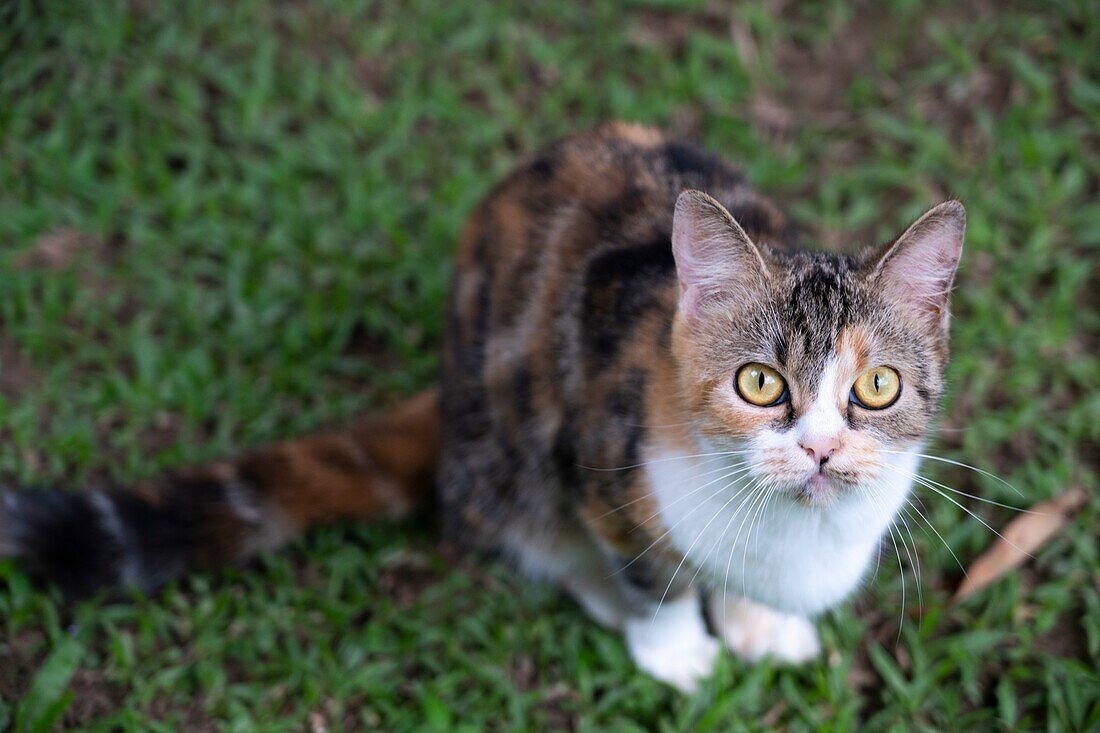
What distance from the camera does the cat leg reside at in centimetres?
313

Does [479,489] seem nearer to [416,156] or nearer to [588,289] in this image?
[588,289]

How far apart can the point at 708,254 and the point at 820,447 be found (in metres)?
0.52

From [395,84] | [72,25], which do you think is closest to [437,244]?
[395,84]

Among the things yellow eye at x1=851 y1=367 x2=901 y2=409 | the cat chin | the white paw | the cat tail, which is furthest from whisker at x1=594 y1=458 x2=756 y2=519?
the cat tail

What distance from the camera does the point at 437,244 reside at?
4.10m

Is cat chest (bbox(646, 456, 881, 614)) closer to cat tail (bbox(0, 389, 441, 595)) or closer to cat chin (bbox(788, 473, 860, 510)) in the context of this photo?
cat chin (bbox(788, 473, 860, 510))

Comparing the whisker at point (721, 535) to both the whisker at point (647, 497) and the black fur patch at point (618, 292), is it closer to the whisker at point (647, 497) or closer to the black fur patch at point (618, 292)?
the whisker at point (647, 497)

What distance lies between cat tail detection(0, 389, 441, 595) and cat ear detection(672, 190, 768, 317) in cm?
133

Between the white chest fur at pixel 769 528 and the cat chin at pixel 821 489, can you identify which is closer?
the cat chin at pixel 821 489

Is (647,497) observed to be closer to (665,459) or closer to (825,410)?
(665,459)

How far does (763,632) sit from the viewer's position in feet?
10.3

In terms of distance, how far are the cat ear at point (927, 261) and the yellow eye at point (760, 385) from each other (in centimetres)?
33

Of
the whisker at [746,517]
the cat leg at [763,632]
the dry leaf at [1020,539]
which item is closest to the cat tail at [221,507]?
the cat leg at [763,632]

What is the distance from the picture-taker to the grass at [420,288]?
3.05 m
